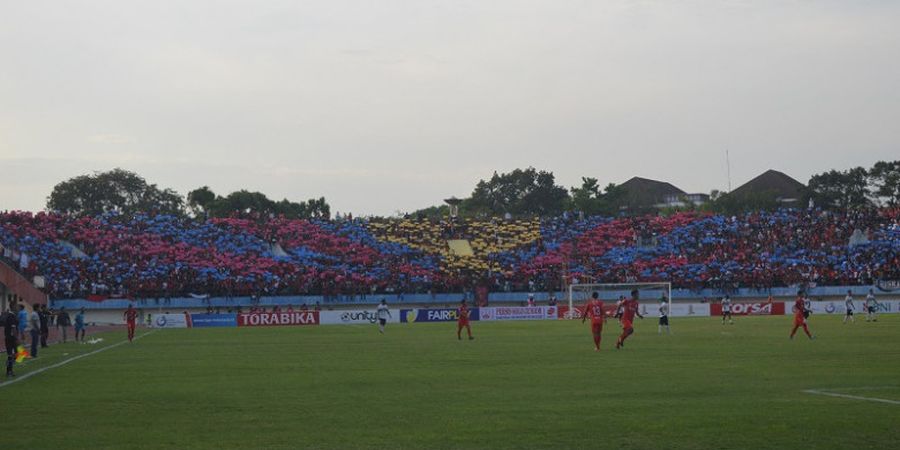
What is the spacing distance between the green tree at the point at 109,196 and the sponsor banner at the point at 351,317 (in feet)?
215

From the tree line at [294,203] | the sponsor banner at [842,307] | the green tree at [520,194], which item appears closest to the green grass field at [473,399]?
the sponsor banner at [842,307]

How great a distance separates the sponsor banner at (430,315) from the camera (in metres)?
73.8

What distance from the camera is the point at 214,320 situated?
70875mm

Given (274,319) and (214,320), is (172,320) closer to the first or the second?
(214,320)

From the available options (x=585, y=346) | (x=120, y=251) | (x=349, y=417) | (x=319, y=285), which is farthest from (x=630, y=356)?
(x=120, y=251)

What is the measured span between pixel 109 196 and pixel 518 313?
261 feet

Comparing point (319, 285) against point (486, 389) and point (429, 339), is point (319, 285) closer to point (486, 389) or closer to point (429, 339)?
point (429, 339)

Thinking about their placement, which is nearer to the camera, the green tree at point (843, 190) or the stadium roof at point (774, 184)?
the green tree at point (843, 190)

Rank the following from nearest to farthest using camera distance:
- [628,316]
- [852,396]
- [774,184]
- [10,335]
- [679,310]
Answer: [852,396]
[10,335]
[628,316]
[679,310]
[774,184]

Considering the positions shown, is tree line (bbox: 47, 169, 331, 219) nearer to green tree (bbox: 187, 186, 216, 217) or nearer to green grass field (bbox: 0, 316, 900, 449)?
green tree (bbox: 187, 186, 216, 217)

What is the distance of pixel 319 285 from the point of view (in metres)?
82.1

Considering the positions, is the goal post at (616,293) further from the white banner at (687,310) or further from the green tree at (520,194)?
the green tree at (520,194)

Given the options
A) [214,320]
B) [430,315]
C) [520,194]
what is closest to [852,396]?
[430,315]

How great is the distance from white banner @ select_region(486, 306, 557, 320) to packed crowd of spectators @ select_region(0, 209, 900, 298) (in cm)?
681
